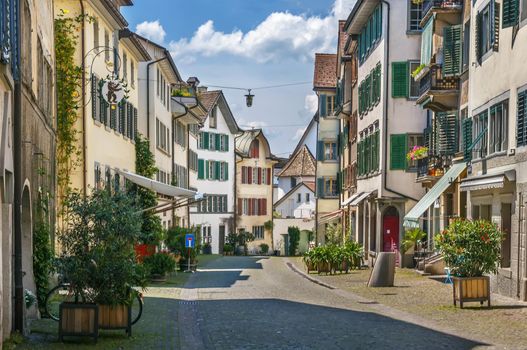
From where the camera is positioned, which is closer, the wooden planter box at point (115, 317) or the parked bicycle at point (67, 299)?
the parked bicycle at point (67, 299)

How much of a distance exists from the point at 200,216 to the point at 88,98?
4296 centimetres

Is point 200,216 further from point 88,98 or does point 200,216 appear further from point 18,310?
point 18,310

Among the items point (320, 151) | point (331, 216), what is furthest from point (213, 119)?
point (331, 216)

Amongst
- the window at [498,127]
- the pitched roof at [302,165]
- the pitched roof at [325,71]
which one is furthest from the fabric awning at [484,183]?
the pitched roof at [302,165]

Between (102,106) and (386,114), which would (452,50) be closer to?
(386,114)

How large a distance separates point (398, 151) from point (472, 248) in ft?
63.5

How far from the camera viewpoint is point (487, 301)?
2017 centimetres

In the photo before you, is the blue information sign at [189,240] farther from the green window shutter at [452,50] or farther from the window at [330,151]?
the window at [330,151]

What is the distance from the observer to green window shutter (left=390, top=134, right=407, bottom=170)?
125ft

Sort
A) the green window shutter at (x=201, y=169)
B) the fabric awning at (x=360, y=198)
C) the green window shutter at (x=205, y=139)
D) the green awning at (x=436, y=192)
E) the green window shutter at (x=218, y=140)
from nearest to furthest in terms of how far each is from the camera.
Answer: the green awning at (x=436, y=192), the fabric awning at (x=360, y=198), the green window shutter at (x=201, y=169), the green window shutter at (x=205, y=139), the green window shutter at (x=218, y=140)

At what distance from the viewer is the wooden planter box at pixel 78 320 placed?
1326 cm

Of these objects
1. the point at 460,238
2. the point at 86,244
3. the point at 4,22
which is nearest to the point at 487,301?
the point at 460,238

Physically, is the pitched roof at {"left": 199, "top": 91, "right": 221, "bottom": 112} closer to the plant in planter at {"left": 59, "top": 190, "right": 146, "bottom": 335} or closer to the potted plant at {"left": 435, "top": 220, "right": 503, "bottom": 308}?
the potted plant at {"left": 435, "top": 220, "right": 503, "bottom": 308}

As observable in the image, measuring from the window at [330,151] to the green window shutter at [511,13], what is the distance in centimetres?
3928
